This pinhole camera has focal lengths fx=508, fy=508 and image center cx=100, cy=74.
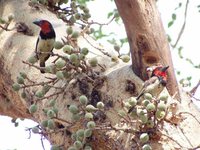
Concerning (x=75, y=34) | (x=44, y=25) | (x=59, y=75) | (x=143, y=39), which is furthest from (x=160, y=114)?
(x=44, y=25)

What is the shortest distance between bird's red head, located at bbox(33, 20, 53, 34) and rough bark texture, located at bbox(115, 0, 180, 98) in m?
0.42

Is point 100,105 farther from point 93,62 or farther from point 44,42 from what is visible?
point 44,42

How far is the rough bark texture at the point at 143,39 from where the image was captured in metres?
1.62

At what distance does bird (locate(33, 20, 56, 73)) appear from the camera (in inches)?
74.3

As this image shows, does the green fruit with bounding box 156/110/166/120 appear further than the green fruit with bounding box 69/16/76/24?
No

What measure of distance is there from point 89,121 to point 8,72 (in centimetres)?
62

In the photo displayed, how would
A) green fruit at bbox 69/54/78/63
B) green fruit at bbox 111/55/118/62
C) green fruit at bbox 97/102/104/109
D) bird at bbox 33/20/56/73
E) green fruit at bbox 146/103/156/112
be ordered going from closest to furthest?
green fruit at bbox 146/103/156/112 < green fruit at bbox 97/102/104/109 < green fruit at bbox 69/54/78/63 < green fruit at bbox 111/55/118/62 < bird at bbox 33/20/56/73

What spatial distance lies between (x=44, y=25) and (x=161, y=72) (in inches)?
24.2

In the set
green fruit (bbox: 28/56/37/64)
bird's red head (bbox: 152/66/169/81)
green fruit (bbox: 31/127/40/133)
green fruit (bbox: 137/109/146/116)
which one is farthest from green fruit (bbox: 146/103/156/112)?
green fruit (bbox: 28/56/37/64)

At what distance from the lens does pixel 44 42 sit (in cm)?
190

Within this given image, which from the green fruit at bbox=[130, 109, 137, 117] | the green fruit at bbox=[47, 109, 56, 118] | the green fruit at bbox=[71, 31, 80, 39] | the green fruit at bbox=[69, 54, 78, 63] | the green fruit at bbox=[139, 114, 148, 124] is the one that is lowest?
the green fruit at bbox=[139, 114, 148, 124]

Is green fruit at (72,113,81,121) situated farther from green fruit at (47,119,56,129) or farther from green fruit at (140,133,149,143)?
green fruit at (140,133,149,143)

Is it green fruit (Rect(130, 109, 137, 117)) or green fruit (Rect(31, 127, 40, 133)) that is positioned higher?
green fruit (Rect(130, 109, 137, 117))

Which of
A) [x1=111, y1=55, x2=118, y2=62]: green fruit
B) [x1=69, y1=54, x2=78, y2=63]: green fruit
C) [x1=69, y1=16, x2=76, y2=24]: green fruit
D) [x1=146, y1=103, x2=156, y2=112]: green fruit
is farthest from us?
[x1=69, y1=16, x2=76, y2=24]: green fruit
